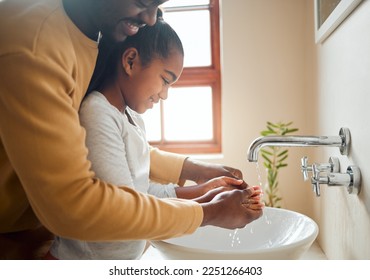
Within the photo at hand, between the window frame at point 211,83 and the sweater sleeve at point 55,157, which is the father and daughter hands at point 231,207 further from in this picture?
the window frame at point 211,83

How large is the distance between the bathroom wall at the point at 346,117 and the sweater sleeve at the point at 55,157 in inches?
13.4

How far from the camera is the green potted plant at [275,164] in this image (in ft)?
2.56

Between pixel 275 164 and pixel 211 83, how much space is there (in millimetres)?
219

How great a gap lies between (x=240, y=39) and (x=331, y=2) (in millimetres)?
197

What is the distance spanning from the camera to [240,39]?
0.80m

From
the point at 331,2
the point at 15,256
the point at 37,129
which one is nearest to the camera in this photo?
the point at 37,129

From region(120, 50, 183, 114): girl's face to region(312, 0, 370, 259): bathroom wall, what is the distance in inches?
10.2

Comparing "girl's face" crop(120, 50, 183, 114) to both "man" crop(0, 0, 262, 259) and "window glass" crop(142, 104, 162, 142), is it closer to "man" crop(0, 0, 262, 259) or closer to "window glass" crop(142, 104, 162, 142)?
"man" crop(0, 0, 262, 259)

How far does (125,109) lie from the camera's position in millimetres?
479

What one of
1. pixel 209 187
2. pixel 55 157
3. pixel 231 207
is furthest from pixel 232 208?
pixel 55 157

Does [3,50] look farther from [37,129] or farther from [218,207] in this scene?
[218,207]

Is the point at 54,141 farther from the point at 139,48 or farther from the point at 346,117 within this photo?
the point at 346,117

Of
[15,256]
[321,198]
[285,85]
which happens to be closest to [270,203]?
[321,198]

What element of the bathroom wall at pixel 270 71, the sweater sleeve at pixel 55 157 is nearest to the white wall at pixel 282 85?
the bathroom wall at pixel 270 71
